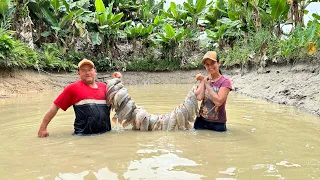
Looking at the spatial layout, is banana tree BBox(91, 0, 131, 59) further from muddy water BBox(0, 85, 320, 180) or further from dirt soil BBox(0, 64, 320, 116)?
muddy water BBox(0, 85, 320, 180)

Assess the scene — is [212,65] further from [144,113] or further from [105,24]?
[105,24]

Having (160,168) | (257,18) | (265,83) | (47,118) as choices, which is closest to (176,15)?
(257,18)

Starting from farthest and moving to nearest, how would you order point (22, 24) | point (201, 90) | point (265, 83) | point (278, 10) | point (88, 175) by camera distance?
point (22, 24) < point (278, 10) < point (265, 83) < point (201, 90) < point (88, 175)

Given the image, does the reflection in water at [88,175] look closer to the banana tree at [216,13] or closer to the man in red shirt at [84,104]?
the man in red shirt at [84,104]

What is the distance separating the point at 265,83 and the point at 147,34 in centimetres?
1102

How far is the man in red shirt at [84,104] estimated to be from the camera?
431cm

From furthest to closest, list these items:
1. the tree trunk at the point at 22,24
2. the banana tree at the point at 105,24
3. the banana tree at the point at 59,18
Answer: the banana tree at the point at 105,24, the banana tree at the point at 59,18, the tree trunk at the point at 22,24

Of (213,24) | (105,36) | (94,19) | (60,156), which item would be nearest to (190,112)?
(60,156)

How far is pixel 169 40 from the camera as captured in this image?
19438 millimetres

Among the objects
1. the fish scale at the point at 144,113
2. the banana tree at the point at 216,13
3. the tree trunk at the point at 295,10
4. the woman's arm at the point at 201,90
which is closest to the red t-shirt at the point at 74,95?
the fish scale at the point at 144,113

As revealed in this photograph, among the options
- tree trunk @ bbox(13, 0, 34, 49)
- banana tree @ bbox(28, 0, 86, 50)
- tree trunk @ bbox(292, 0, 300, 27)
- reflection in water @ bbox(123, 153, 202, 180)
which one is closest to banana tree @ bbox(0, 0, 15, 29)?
tree trunk @ bbox(13, 0, 34, 49)

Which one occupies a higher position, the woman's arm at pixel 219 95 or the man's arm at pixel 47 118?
the woman's arm at pixel 219 95

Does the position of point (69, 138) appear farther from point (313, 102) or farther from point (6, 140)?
point (313, 102)

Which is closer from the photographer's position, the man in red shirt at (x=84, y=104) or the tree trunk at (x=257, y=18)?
the man in red shirt at (x=84, y=104)
